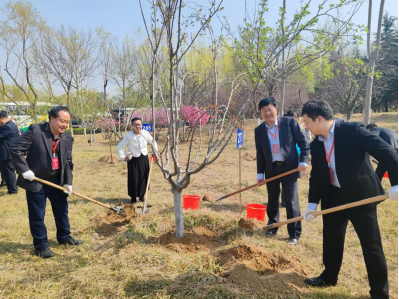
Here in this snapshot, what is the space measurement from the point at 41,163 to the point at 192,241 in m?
2.10

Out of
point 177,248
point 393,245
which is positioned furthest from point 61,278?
point 393,245

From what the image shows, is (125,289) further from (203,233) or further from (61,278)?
(203,233)

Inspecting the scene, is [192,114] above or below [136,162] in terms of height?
above

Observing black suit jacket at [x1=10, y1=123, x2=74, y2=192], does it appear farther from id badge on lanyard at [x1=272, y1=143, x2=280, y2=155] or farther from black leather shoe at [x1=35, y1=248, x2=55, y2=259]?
id badge on lanyard at [x1=272, y1=143, x2=280, y2=155]

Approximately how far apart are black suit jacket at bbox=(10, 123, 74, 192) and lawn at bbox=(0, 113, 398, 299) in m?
0.98

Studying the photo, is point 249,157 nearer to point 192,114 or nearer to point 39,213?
point 192,114

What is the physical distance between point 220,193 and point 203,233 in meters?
2.90

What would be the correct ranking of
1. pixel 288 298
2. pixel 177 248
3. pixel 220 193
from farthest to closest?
1. pixel 220 193
2. pixel 177 248
3. pixel 288 298

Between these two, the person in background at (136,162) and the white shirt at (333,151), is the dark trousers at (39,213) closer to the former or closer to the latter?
the person in background at (136,162)

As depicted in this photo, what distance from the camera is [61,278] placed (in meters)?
2.77

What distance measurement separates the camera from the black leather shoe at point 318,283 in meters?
2.64

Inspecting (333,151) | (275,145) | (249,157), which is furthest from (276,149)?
(249,157)

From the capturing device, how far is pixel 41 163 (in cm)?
340

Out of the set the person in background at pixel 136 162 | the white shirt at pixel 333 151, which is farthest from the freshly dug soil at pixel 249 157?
the white shirt at pixel 333 151
